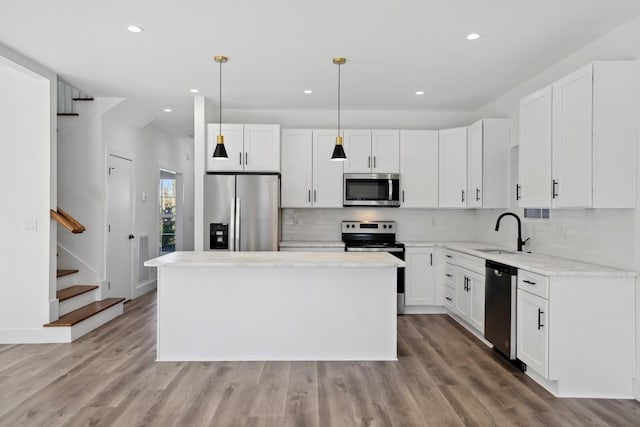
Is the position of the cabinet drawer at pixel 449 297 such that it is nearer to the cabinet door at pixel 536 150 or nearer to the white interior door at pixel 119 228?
the cabinet door at pixel 536 150

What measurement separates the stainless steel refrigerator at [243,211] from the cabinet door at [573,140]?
9.64 feet

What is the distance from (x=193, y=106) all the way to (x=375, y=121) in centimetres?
246

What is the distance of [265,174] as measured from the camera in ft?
16.6

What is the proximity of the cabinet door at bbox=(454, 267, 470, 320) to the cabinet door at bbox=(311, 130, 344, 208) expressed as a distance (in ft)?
5.64

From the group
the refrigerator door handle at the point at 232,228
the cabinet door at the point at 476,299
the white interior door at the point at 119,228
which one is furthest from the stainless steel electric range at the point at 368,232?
the white interior door at the point at 119,228

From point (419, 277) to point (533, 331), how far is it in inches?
83.9

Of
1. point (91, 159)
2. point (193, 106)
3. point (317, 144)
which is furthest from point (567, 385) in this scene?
point (91, 159)

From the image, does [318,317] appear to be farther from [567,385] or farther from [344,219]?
[344,219]

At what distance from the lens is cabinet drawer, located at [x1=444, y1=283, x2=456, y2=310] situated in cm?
477

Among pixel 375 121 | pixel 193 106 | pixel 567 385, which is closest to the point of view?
pixel 567 385

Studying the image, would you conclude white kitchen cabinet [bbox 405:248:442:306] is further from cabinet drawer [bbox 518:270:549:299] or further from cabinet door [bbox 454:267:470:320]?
cabinet drawer [bbox 518:270:549:299]

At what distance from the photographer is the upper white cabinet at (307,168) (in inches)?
208

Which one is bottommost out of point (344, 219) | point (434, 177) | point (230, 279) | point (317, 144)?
point (230, 279)

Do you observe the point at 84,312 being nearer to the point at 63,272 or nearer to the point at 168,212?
the point at 63,272
